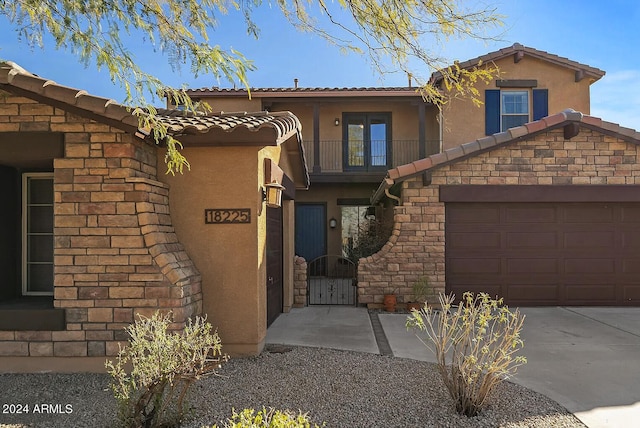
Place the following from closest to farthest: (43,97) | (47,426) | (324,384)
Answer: (47,426) < (324,384) < (43,97)

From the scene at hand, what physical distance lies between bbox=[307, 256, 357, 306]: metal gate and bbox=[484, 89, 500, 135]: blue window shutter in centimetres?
634

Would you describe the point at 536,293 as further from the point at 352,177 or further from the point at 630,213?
the point at 352,177

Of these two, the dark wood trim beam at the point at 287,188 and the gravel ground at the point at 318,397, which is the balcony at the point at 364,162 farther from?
the gravel ground at the point at 318,397

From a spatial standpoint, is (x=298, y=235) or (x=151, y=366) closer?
(x=151, y=366)

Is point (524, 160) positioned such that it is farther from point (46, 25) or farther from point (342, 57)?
point (46, 25)

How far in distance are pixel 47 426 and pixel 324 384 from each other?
2.55 meters

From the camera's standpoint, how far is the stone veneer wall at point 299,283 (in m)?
9.47

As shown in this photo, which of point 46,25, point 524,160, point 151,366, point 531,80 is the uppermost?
point 531,80

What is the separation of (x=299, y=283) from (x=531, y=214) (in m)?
5.15

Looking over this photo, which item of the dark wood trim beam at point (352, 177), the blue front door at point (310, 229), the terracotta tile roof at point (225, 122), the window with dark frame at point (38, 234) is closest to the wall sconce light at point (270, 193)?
the terracotta tile roof at point (225, 122)

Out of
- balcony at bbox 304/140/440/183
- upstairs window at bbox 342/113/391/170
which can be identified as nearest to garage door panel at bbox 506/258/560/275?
balcony at bbox 304/140/440/183

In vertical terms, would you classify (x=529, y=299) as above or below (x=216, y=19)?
below

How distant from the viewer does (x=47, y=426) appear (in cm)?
371

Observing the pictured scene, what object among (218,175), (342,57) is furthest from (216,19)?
(218,175)
